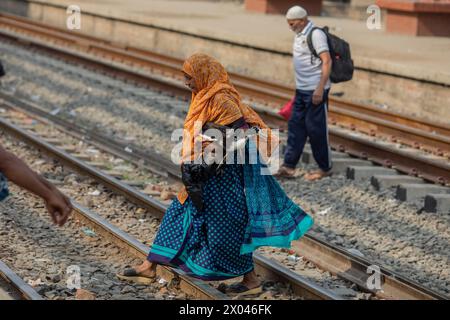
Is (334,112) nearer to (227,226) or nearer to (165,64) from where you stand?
(165,64)

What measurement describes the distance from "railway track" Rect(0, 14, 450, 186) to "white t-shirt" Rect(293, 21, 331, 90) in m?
1.60

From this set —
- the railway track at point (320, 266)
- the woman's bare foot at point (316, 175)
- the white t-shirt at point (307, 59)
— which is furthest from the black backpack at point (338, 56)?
the railway track at point (320, 266)

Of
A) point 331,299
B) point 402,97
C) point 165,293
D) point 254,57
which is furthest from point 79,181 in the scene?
point 254,57

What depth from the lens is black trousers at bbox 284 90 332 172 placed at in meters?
11.0

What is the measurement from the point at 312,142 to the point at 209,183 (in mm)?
4144

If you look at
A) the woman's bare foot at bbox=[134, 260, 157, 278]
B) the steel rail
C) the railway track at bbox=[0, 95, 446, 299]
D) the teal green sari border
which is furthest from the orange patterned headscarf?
the steel rail

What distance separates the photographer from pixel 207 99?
7043 millimetres

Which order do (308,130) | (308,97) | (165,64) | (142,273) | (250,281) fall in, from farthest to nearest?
(165,64) → (308,130) → (308,97) → (142,273) → (250,281)

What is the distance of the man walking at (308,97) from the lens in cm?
1048

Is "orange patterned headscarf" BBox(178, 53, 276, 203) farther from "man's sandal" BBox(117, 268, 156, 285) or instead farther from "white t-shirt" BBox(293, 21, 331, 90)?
"white t-shirt" BBox(293, 21, 331, 90)

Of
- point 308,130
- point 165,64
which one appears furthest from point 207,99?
point 165,64

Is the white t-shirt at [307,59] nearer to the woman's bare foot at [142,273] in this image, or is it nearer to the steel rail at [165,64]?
the steel rail at [165,64]

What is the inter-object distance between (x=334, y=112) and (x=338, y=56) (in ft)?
13.7

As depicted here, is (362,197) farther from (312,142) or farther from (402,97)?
(402,97)
